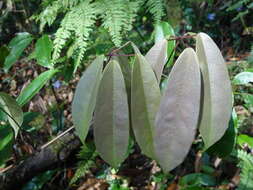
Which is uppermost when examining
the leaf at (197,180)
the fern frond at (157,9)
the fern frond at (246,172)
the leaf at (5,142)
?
the fern frond at (157,9)

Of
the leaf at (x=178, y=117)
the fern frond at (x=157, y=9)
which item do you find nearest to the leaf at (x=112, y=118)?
the leaf at (x=178, y=117)

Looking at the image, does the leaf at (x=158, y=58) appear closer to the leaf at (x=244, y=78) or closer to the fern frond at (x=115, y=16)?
the fern frond at (x=115, y=16)

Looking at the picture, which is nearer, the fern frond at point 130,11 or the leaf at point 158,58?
the leaf at point 158,58

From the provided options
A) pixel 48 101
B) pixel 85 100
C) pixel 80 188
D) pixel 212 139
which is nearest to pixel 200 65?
pixel 212 139

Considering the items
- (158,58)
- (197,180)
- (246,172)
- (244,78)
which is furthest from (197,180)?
(158,58)

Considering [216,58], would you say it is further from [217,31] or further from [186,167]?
[217,31]

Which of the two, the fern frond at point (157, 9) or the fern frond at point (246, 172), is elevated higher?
the fern frond at point (157, 9)
